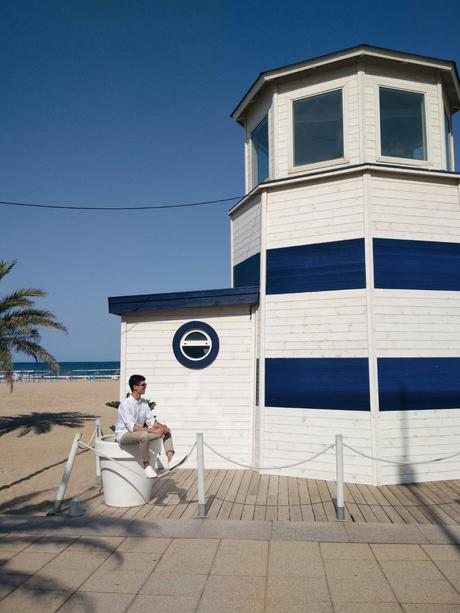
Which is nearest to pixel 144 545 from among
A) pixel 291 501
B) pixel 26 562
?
pixel 26 562

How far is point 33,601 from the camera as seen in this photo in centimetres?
431

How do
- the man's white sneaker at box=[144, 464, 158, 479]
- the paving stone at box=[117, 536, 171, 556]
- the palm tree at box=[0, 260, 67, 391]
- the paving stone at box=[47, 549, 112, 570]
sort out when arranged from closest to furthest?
the paving stone at box=[47, 549, 112, 570]
the paving stone at box=[117, 536, 171, 556]
the man's white sneaker at box=[144, 464, 158, 479]
the palm tree at box=[0, 260, 67, 391]

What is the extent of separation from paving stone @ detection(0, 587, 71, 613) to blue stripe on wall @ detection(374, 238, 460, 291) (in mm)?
6141

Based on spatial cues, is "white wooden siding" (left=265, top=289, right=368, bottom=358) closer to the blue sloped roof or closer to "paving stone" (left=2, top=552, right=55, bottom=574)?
the blue sloped roof

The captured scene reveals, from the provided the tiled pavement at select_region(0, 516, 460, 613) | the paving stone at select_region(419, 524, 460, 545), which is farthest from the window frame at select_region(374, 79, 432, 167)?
the tiled pavement at select_region(0, 516, 460, 613)

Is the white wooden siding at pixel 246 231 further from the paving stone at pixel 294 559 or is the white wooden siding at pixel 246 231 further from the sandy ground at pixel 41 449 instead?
the paving stone at pixel 294 559

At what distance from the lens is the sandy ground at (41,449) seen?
332 inches

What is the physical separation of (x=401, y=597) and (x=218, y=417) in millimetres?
5323

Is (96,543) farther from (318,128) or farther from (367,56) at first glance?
(367,56)

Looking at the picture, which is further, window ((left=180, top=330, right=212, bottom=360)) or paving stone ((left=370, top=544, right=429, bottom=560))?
window ((left=180, top=330, right=212, bottom=360))

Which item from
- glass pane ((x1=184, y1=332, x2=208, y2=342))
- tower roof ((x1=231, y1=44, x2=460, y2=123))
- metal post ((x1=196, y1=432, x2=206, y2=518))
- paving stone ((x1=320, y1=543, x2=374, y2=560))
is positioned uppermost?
tower roof ((x1=231, y1=44, x2=460, y2=123))

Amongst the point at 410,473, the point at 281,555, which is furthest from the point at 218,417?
the point at 281,555

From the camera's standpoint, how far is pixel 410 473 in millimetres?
7863

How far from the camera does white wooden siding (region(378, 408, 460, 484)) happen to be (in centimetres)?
781
